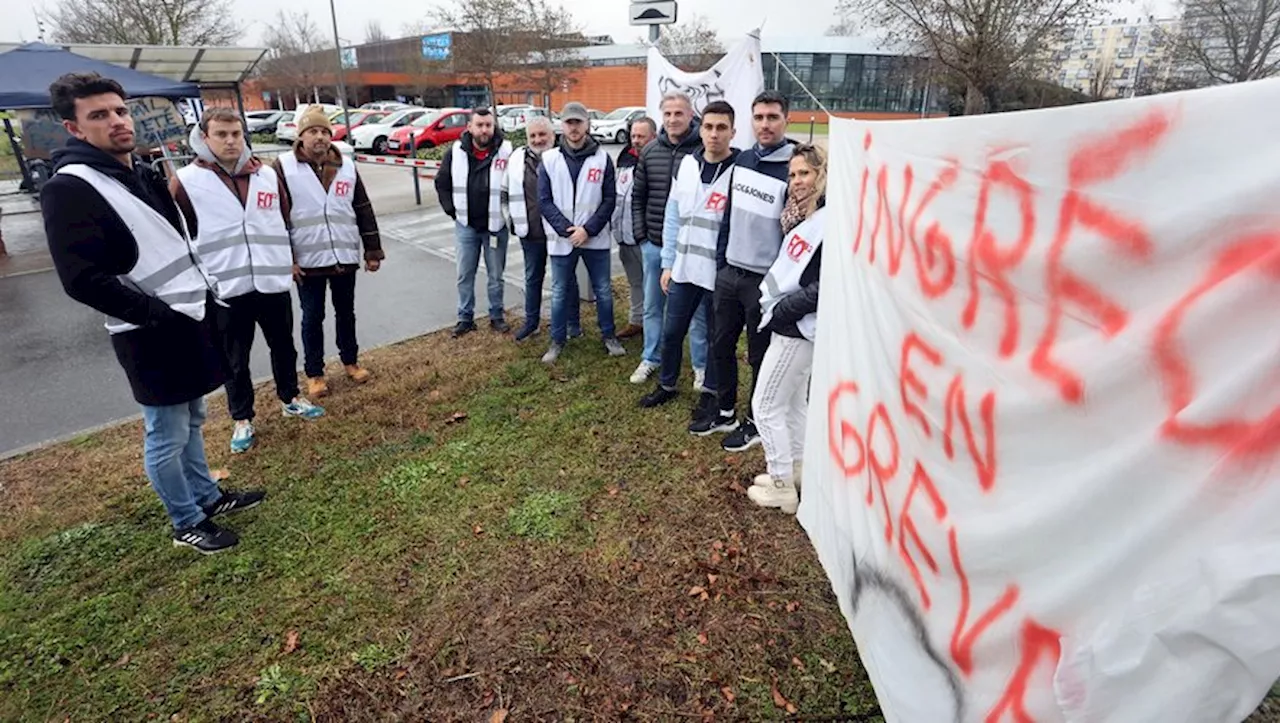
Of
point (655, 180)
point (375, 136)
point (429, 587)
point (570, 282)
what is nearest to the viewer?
point (429, 587)

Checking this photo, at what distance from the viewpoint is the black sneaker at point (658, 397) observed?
4848mm

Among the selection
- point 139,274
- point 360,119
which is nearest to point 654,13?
point 139,274

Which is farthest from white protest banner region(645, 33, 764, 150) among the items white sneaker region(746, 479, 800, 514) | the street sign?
white sneaker region(746, 479, 800, 514)

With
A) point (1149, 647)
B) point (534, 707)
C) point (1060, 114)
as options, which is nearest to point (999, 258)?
point (1060, 114)

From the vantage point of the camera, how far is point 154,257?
3.03m

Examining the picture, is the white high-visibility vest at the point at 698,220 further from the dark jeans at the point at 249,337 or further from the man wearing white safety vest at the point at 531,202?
the dark jeans at the point at 249,337

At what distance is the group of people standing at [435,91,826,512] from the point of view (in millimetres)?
3387

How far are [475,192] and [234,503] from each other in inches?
131

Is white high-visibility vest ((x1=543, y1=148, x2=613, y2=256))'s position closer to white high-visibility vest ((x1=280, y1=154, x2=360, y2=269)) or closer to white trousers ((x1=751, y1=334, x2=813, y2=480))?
white high-visibility vest ((x1=280, y1=154, x2=360, y2=269))

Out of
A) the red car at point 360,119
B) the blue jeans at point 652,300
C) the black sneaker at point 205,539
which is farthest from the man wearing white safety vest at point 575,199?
the red car at point 360,119

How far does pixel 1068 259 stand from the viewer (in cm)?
138

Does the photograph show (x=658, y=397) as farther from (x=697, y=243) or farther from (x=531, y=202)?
(x=531, y=202)

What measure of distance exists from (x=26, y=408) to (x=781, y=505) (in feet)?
17.4

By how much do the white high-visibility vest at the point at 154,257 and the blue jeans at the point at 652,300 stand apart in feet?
9.71
